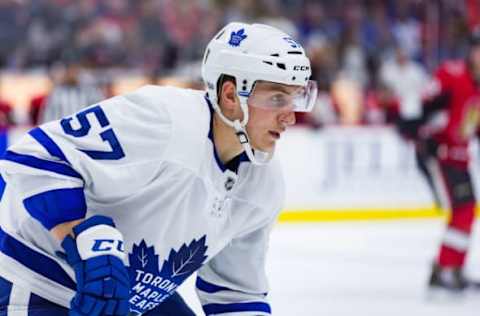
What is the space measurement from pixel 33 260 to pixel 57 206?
0.66ft

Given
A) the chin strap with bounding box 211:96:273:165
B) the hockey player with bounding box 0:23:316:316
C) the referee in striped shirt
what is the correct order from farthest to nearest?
1. the referee in striped shirt
2. the chin strap with bounding box 211:96:273:165
3. the hockey player with bounding box 0:23:316:316

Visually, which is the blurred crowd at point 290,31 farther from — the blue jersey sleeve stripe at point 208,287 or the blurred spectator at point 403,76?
the blue jersey sleeve stripe at point 208,287

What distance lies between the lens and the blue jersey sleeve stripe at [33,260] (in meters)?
2.04

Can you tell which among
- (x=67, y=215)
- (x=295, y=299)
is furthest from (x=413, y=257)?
(x=67, y=215)

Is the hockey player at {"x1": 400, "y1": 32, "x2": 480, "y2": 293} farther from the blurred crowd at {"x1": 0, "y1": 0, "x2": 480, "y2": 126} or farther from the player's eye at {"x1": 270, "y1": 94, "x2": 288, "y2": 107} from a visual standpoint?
the player's eye at {"x1": 270, "y1": 94, "x2": 288, "y2": 107}

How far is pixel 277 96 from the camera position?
2.17 metres

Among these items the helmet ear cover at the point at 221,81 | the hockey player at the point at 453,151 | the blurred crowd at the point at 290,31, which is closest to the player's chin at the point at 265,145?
the helmet ear cover at the point at 221,81

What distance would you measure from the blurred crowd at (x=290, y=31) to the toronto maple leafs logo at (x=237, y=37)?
512 centimetres

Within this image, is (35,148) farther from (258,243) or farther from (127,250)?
(258,243)

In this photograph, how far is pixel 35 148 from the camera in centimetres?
193

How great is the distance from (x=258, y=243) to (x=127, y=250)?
387 millimetres

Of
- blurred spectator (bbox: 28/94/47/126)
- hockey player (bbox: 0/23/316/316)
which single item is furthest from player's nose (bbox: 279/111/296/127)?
blurred spectator (bbox: 28/94/47/126)

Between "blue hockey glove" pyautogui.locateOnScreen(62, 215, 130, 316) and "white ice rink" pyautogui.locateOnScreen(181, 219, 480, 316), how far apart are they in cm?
204

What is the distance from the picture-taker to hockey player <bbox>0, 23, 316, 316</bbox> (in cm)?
189
